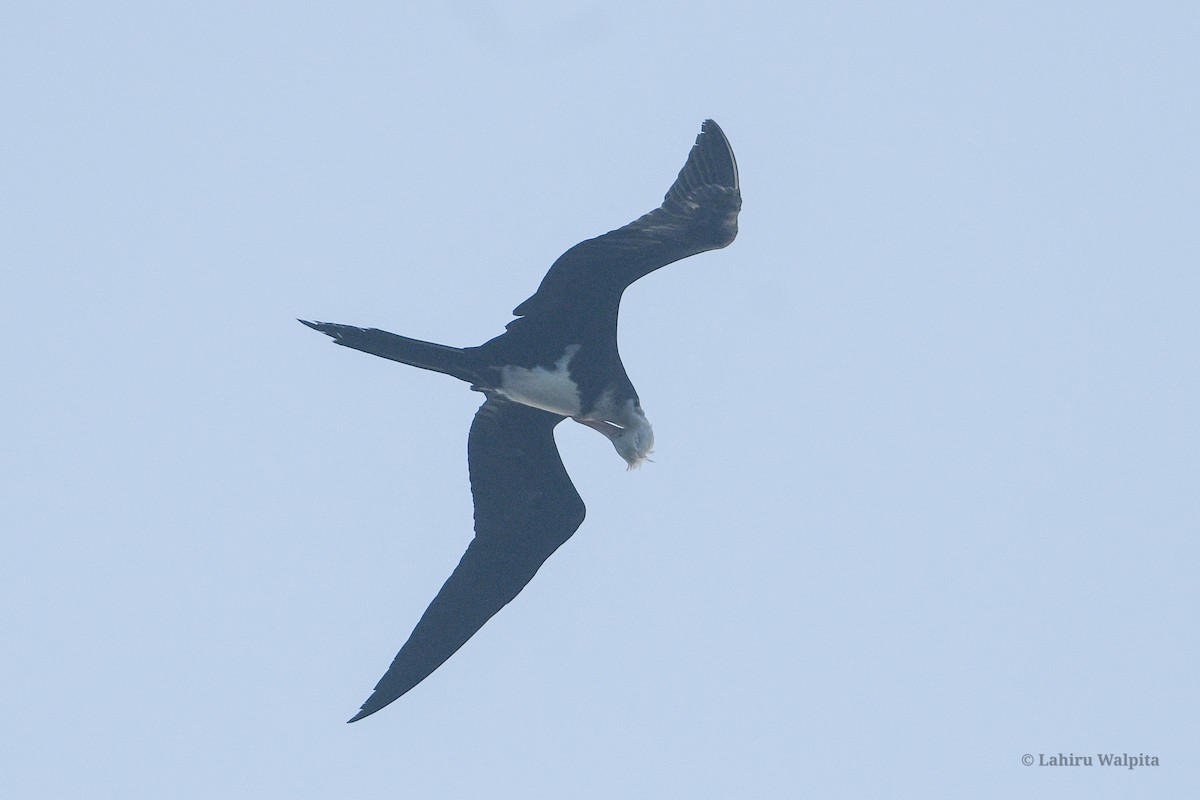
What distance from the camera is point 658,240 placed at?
12500 mm

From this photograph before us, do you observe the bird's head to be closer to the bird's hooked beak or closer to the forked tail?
the bird's hooked beak

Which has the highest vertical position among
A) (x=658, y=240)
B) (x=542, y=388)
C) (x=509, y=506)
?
(x=658, y=240)

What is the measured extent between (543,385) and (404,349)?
1.33m

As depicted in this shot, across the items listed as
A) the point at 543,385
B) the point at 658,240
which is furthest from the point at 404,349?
the point at 658,240

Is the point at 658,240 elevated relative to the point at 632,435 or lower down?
elevated

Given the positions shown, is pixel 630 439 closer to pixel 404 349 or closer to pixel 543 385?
pixel 543 385

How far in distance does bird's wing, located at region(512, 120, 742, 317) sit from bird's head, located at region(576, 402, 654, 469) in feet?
3.01

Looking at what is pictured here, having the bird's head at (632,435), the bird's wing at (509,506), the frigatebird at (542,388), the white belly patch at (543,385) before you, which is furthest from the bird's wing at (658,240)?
the bird's wing at (509,506)

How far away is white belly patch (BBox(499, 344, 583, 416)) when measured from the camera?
1289 centimetres

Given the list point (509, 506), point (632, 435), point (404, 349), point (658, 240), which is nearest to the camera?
point (404, 349)

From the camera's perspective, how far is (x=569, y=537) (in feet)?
44.3

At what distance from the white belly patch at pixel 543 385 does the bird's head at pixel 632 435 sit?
0.41 metres

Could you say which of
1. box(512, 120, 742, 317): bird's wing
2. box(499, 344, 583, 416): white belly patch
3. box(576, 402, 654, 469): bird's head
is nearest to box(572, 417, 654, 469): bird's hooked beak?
box(576, 402, 654, 469): bird's head

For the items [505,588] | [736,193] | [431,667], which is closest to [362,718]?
[431,667]
